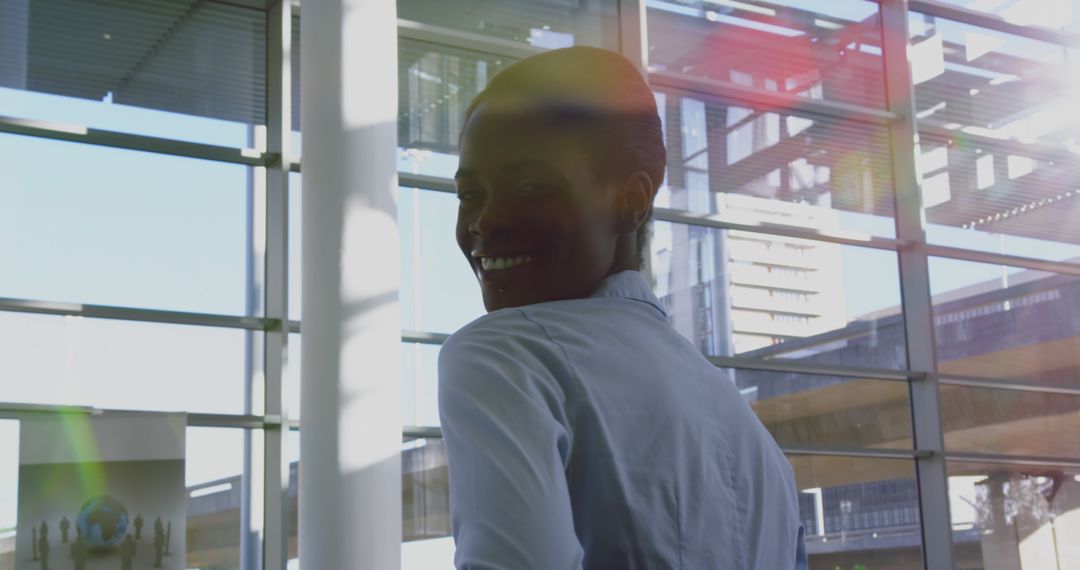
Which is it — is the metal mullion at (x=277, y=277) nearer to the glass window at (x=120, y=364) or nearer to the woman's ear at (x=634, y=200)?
the glass window at (x=120, y=364)

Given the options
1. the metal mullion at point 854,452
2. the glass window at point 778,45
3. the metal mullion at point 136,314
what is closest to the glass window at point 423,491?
the metal mullion at point 136,314

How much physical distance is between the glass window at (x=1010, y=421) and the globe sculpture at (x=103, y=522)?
21.0ft

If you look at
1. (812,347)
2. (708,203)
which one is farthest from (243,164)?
(812,347)

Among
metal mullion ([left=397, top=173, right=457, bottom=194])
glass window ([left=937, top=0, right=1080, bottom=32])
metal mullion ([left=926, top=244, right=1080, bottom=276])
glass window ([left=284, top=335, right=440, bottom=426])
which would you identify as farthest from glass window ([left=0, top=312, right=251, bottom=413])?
glass window ([left=937, top=0, right=1080, bottom=32])

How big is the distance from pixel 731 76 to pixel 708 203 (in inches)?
44.3

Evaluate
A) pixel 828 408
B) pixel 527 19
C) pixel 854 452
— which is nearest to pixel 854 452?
pixel 854 452

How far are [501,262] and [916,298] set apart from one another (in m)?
10.4

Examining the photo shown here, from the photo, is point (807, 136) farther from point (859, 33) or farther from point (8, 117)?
point (8, 117)

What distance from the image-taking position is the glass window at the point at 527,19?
938cm

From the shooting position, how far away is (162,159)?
8641mm

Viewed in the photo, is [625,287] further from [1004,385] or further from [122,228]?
[1004,385]

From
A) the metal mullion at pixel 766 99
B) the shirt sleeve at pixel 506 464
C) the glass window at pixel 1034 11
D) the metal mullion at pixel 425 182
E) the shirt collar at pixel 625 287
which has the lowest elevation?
the shirt sleeve at pixel 506 464

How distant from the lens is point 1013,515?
35.7 ft

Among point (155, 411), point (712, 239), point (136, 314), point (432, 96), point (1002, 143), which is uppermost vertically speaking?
point (1002, 143)
